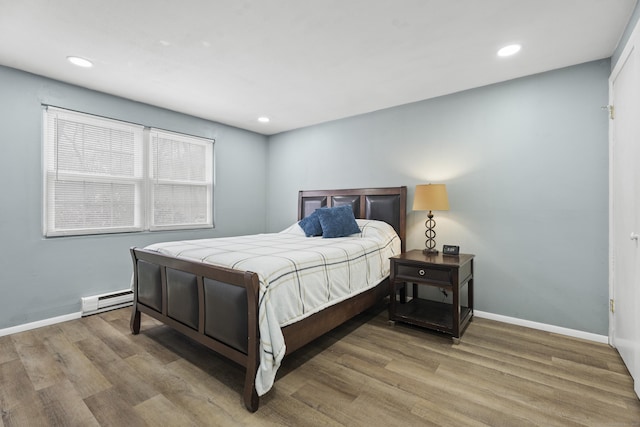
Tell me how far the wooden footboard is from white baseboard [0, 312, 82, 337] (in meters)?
0.93

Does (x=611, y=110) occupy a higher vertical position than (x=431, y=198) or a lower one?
higher

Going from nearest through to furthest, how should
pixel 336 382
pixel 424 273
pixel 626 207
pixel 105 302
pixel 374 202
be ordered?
pixel 336 382, pixel 626 207, pixel 424 273, pixel 105 302, pixel 374 202

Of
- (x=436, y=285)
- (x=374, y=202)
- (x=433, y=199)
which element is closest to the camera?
(x=436, y=285)

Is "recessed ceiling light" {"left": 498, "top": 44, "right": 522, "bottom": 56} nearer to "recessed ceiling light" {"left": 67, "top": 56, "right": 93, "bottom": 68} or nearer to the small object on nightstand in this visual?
the small object on nightstand

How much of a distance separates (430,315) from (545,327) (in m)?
1.05

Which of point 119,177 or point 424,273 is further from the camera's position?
point 119,177

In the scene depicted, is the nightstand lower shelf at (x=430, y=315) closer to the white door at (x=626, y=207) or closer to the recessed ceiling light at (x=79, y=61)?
the white door at (x=626, y=207)

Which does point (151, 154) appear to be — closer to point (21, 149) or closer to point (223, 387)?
point (21, 149)

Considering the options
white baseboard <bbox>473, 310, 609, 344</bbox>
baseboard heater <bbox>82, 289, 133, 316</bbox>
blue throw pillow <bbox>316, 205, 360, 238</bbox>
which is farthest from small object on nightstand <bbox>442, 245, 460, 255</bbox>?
baseboard heater <bbox>82, 289, 133, 316</bbox>

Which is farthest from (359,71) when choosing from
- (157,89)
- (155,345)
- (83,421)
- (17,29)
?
(83,421)

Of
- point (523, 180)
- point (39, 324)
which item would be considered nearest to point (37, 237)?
point (39, 324)

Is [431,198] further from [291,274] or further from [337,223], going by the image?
[291,274]

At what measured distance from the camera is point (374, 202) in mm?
3689

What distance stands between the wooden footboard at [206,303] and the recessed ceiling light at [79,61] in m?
1.72
